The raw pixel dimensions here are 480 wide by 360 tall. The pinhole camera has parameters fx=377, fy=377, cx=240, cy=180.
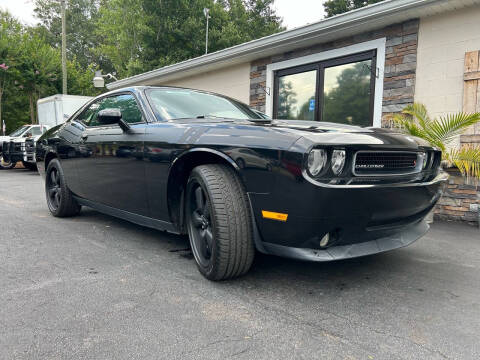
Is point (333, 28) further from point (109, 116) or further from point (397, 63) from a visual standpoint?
point (109, 116)

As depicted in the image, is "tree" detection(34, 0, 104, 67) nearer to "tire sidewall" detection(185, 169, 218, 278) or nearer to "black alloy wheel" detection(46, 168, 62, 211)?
"black alloy wheel" detection(46, 168, 62, 211)

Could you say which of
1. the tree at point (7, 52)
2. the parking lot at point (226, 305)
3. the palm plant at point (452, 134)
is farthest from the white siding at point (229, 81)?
the tree at point (7, 52)

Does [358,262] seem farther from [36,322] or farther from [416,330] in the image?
[36,322]

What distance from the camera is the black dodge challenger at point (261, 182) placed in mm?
2027

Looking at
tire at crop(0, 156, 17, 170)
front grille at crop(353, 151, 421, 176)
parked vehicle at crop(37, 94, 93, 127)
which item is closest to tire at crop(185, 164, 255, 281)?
front grille at crop(353, 151, 421, 176)

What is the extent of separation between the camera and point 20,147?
1185cm

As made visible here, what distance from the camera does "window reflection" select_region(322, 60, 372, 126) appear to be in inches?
248

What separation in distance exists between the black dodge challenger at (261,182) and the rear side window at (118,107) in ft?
0.08

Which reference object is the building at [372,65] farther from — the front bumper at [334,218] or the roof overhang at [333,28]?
the front bumper at [334,218]

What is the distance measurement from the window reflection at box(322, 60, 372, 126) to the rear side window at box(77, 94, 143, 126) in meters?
4.21

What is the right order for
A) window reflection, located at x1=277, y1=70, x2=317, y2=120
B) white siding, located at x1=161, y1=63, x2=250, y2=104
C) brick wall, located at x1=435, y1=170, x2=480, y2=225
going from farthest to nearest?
white siding, located at x1=161, y1=63, x2=250, y2=104 → window reflection, located at x1=277, y1=70, x2=317, y2=120 → brick wall, located at x1=435, y1=170, x2=480, y2=225

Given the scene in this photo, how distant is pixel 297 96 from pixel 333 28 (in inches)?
62.4

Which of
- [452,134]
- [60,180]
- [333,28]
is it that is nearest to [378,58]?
[333,28]

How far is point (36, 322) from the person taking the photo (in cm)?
193
